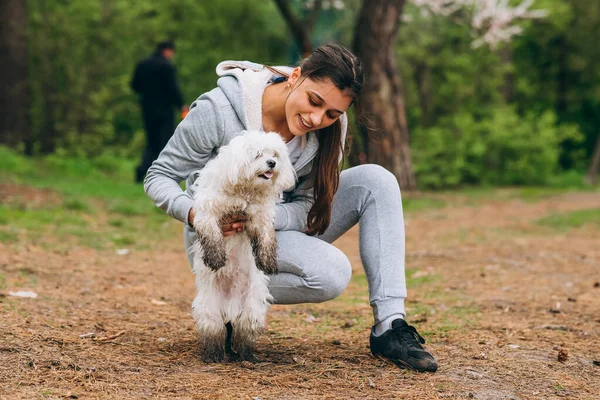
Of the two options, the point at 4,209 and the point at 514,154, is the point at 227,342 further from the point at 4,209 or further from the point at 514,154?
the point at 514,154

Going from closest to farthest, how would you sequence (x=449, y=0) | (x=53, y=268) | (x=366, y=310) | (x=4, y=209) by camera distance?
(x=366, y=310)
(x=53, y=268)
(x=4, y=209)
(x=449, y=0)

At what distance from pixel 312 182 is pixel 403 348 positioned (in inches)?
34.2

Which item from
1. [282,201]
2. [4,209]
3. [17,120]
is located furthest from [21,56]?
[282,201]

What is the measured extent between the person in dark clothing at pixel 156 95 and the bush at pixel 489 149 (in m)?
5.35

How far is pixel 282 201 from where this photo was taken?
3809mm

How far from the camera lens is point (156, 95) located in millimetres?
12031

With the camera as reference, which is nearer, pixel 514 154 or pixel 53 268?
pixel 53 268

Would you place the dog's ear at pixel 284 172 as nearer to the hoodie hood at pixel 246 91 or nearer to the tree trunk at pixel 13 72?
the hoodie hood at pixel 246 91

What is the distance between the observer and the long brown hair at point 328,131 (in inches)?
137

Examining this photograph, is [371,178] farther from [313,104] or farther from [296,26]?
[296,26]

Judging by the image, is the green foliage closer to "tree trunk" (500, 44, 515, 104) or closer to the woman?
"tree trunk" (500, 44, 515, 104)

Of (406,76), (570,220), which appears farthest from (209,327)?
(406,76)

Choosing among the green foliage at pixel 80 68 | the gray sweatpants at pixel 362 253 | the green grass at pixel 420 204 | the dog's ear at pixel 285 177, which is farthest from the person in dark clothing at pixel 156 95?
the dog's ear at pixel 285 177

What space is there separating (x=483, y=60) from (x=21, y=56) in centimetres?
949
